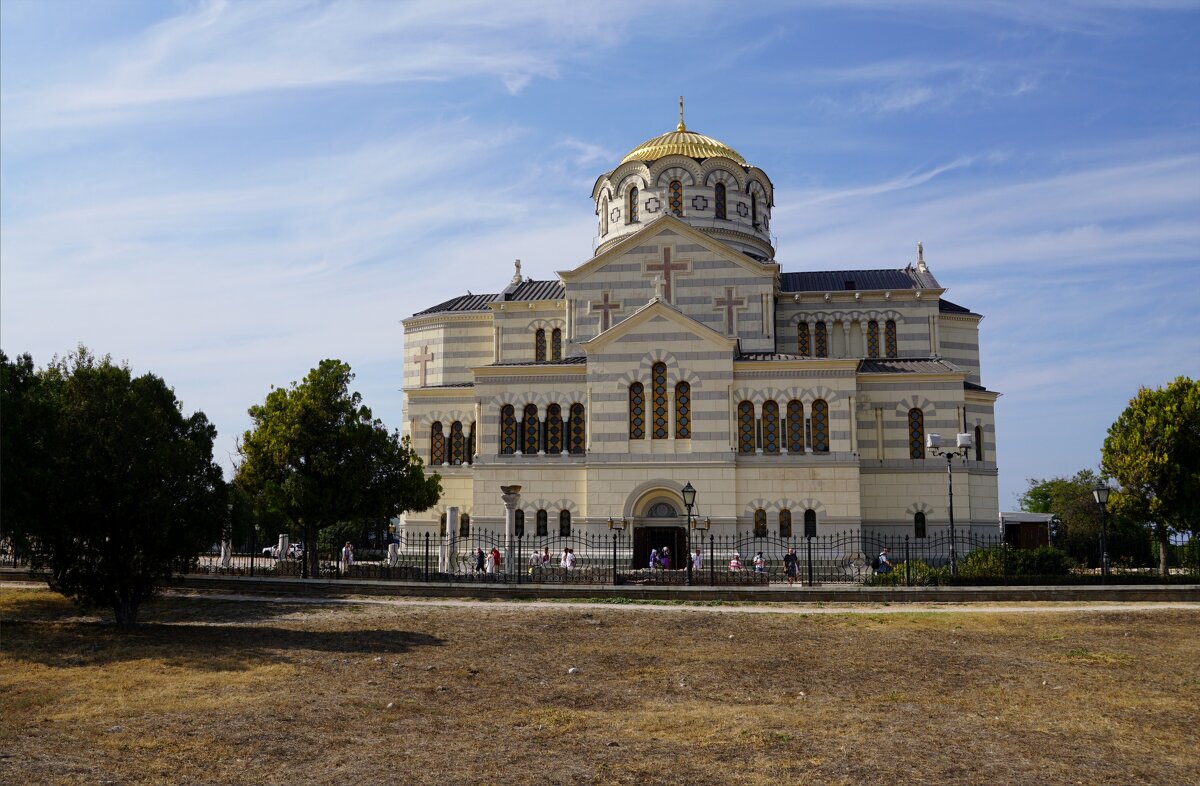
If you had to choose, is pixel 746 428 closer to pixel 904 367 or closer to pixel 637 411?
pixel 637 411

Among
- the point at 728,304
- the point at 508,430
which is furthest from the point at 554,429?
the point at 728,304

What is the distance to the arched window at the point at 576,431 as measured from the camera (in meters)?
40.8

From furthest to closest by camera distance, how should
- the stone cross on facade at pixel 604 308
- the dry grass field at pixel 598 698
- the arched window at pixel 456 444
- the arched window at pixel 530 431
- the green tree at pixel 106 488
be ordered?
the arched window at pixel 456 444 → the stone cross on facade at pixel 604 308 → the arched window at pixel 530 431 → the green tree at pixel 106 488 → the dry grass field at pixel 598 698

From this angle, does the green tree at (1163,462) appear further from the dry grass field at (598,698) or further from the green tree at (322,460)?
the green tree at (322,460)

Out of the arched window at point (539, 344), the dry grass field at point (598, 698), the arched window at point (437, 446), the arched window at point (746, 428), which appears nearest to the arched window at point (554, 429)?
the arched window at point (539, 344)

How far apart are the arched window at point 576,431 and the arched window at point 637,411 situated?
2112 millimetres

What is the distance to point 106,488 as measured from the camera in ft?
69.5

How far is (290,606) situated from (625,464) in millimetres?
16770

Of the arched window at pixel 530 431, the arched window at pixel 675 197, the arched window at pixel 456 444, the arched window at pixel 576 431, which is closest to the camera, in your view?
the arched window at pixel 576 431

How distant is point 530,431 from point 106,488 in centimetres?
2148

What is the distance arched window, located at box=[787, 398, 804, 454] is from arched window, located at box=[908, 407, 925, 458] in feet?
17.3

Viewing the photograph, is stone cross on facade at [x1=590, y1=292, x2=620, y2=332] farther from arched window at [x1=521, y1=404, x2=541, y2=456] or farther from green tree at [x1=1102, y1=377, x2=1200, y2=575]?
green tree at [x1=1102, y1=377, x2=1200, y2=575]

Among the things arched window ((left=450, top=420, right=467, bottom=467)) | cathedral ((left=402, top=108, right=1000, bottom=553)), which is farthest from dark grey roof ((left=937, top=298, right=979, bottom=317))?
arched window ((left=450, top=420, right=467, bottom=467))

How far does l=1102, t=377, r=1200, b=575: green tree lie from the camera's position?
1326 inches
